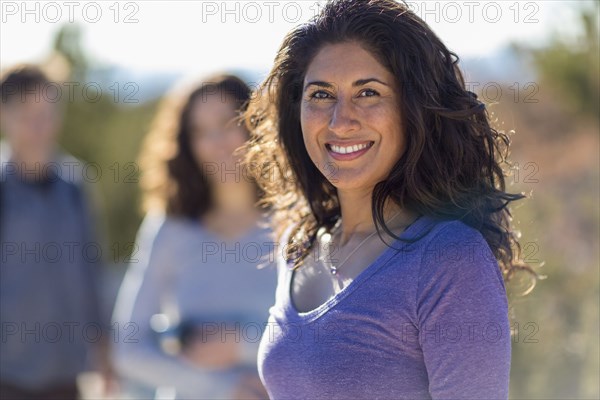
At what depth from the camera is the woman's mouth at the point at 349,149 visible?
1.84m

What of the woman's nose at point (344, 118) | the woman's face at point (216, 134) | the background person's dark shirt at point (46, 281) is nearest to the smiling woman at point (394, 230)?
the woman's nose at point (344, 118)

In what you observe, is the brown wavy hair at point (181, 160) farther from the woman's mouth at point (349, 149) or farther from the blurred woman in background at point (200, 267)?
the woman's mouth at point (349, 149)

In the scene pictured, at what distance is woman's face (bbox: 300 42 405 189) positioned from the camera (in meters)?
1.82

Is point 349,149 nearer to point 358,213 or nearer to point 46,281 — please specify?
point 358,213

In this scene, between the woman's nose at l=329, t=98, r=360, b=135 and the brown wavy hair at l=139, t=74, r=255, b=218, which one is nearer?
the woman's nose at l=329, t=98, r=360, b=135

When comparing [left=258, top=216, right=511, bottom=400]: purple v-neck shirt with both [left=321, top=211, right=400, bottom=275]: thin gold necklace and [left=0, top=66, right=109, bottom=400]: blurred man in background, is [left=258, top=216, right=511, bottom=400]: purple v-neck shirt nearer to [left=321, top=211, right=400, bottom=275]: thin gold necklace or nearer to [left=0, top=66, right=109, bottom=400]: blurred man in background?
[left=321, top=211, right=400, bottom=275]: thin gold necklace

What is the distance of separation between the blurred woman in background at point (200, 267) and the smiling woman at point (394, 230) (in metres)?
0.81

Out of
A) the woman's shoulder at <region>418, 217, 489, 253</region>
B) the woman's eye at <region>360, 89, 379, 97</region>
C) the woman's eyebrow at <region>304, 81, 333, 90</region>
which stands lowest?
the woman's shoulder at <region>418, 217, 489, 253</region>

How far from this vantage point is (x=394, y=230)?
1822mm

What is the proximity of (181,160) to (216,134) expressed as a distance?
0.19m

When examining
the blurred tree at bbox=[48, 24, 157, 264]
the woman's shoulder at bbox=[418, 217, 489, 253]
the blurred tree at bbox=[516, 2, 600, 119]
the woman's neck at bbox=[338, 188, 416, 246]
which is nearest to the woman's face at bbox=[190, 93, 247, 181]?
the woman's neck at bbox=[338, 188, 416, 246]

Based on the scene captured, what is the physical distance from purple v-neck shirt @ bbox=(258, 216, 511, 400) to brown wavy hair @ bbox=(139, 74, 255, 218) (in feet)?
4.56

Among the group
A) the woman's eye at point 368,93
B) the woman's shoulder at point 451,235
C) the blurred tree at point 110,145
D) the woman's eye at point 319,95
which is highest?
the woman's eye at point 368,93

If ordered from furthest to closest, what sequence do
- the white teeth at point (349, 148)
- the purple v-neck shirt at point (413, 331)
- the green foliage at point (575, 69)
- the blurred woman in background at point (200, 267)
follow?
the green foliage at point (575, 69) < the blurred woman in background at point (200, 267) < the white teeth at point (349, 148) < the purple v-neck shirt at point (413, 331)
